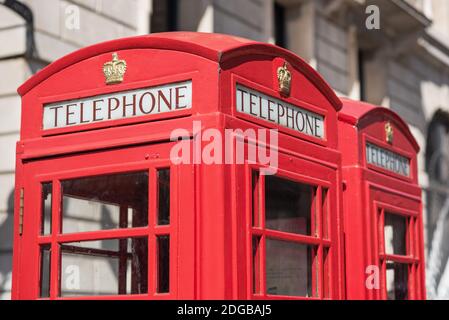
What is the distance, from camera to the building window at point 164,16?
435 inches

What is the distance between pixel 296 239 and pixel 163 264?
2.49 ft

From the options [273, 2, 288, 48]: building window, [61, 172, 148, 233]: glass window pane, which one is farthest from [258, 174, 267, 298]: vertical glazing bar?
[273, 2, 288, 48]: building window

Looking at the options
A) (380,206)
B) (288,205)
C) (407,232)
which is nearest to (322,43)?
(407,232)

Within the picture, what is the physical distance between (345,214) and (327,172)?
0.88 m

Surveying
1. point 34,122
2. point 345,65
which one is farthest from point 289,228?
point 345,65

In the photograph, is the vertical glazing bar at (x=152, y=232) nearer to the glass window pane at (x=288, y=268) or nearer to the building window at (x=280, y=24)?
the glass window pane at (x=288, y=268)

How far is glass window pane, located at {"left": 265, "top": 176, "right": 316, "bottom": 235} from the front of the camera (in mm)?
4512

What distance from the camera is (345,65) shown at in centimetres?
1506

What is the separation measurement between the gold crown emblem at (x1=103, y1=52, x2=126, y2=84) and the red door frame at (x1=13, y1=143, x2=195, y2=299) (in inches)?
15.6

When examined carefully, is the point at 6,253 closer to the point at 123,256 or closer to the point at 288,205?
the point at 123,256

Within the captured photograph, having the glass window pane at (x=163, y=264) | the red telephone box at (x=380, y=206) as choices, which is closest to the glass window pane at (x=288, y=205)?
the glass window pane at (x=163, y=264)

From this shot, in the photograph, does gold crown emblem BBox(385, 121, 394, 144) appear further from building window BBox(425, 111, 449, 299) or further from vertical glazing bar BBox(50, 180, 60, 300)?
building window BBox(425, 111, 449, 299)

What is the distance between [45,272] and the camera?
14.9ft
